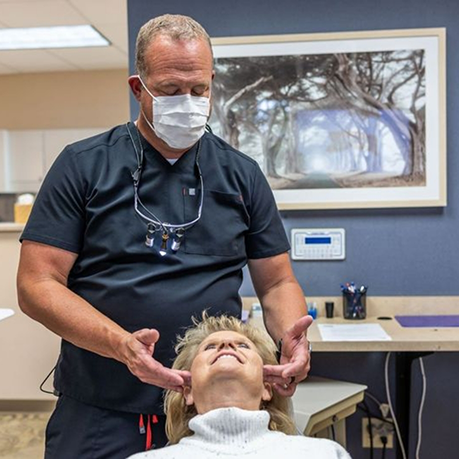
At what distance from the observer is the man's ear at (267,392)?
1.31m

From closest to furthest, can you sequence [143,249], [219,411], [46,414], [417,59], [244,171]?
[219,411] < [143,249] < [244,171] < [417,59] < [46,414]

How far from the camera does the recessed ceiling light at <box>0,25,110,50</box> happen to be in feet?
14.9

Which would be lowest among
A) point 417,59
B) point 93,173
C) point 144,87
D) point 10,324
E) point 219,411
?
point 10,324

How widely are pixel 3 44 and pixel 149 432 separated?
4559 millimetres

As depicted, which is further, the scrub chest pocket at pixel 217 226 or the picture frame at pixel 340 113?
the picture frame at pixel 340 113

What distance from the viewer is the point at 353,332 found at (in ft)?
7.38

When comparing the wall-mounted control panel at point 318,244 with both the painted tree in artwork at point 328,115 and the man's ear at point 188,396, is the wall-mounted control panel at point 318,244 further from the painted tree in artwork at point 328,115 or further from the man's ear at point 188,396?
the man's ear at point 188,396

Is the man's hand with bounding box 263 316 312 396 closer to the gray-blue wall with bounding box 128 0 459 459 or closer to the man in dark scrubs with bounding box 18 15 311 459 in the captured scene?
the man in dark scrubs with bounding box 18 15 311 459

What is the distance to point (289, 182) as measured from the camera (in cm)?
258

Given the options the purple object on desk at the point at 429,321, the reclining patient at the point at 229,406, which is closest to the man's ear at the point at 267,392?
the reclining patient at the point at 229,406

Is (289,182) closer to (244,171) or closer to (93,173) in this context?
(244,171)

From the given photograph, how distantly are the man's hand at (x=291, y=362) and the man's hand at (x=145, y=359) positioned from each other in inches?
8.9

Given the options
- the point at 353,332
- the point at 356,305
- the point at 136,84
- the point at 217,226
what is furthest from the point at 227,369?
the point at 356,305

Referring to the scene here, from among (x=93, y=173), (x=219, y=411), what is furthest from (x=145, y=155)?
(x=219, y=411)
